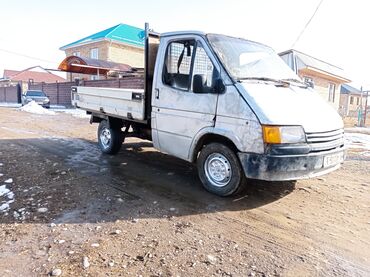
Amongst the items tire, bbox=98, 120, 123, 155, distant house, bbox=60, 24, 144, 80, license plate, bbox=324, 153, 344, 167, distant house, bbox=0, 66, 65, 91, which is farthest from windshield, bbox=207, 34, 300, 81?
distant house, bbox=0, 66, 65, 91

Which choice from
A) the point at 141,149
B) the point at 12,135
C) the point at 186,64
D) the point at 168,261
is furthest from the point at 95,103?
the point at 168,261

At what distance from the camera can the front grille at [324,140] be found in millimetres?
4113

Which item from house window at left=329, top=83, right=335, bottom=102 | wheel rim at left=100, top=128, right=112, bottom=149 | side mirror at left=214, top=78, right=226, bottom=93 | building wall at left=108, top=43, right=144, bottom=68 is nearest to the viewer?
side mirror at left=214, top=78, right=226, bottom=93

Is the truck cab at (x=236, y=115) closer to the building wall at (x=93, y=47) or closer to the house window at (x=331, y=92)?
the house window at (x=331, y=92)

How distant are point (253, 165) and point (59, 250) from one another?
246 cm

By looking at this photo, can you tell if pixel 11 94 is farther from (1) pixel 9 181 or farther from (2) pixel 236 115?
(2) pixel 236 115

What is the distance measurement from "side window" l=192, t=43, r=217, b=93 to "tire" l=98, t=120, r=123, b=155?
3.03 meters

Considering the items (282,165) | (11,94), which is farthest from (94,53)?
(282,165)

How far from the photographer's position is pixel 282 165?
13.1 ft

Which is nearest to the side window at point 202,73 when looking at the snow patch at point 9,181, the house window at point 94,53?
the snow patch at point 9,181

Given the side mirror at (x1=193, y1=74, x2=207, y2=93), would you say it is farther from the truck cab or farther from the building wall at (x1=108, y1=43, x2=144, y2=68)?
the building wall at (x1=108, y1=43, x2=144, y2=68)

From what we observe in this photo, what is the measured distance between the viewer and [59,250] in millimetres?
3193

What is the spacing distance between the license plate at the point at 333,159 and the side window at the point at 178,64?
2.26 metres

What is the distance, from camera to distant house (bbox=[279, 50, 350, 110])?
68.0 feet
